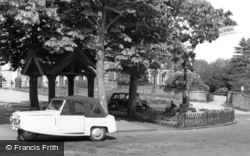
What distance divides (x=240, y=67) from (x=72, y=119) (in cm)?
6501

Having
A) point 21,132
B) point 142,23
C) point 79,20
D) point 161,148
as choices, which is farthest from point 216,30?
point 21,132

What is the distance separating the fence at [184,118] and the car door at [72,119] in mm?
10126

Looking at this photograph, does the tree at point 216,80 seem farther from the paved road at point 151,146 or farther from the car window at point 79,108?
the car window at point 79,108

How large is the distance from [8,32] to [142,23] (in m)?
10.2

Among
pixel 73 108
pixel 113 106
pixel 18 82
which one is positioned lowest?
pixel 113 106

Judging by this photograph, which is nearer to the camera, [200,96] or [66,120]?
[66,120]

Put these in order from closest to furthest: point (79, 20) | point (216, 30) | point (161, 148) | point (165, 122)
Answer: point (161, 148) → point (79, 20) → point (165, 122) → point (216, 30)

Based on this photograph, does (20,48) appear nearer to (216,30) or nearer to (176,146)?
(216,30)

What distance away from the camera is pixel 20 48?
3094cm

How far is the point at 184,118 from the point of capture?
25.4 m

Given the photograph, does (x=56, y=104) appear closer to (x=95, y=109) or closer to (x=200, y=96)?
(x=95, y=109)

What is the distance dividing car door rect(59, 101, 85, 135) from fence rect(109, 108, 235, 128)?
399 inches

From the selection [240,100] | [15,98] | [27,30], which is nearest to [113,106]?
[27,30]

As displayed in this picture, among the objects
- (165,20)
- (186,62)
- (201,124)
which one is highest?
(165,20)
